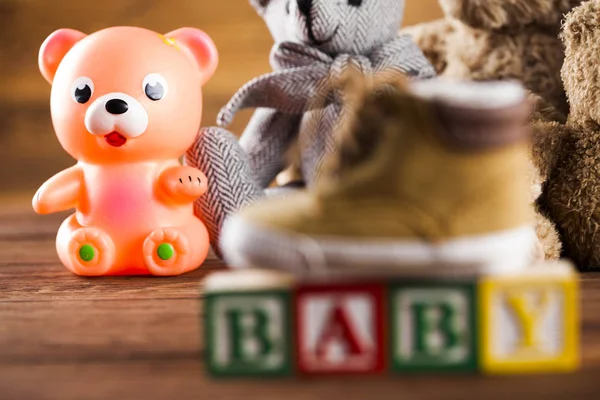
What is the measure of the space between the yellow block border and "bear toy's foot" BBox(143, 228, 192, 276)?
0.52 m

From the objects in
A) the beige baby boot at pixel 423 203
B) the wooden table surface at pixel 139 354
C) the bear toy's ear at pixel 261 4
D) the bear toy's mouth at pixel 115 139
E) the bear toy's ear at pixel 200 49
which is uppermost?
the bear toy's ear at pixel 261 4

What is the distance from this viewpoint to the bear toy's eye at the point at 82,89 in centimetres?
106

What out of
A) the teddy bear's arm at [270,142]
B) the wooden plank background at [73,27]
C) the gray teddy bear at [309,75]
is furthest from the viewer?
the wooden plank background at [73,27]

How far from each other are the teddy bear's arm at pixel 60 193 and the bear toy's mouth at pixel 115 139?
92 mm

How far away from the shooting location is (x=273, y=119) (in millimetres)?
1260

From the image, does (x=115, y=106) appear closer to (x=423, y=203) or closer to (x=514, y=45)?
(x=423, y=203)

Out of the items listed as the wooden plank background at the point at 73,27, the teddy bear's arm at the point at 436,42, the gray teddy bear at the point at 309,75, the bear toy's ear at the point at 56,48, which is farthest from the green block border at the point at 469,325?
the wooden plank background at the point at 73,27

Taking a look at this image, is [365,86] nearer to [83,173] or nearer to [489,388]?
[489,388]

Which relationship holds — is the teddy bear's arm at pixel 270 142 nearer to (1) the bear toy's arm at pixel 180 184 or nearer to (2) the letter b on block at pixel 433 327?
(1) the bear toy's arm at pixel 180 184

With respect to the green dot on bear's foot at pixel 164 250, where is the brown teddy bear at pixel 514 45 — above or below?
above

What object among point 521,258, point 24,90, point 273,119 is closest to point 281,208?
point 521,258

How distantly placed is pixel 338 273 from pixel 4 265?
30.6 inches

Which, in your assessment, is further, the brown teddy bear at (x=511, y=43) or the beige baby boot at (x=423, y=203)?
the brown teddy bear at (x=511, y=43)

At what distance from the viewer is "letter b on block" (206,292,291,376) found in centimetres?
71
